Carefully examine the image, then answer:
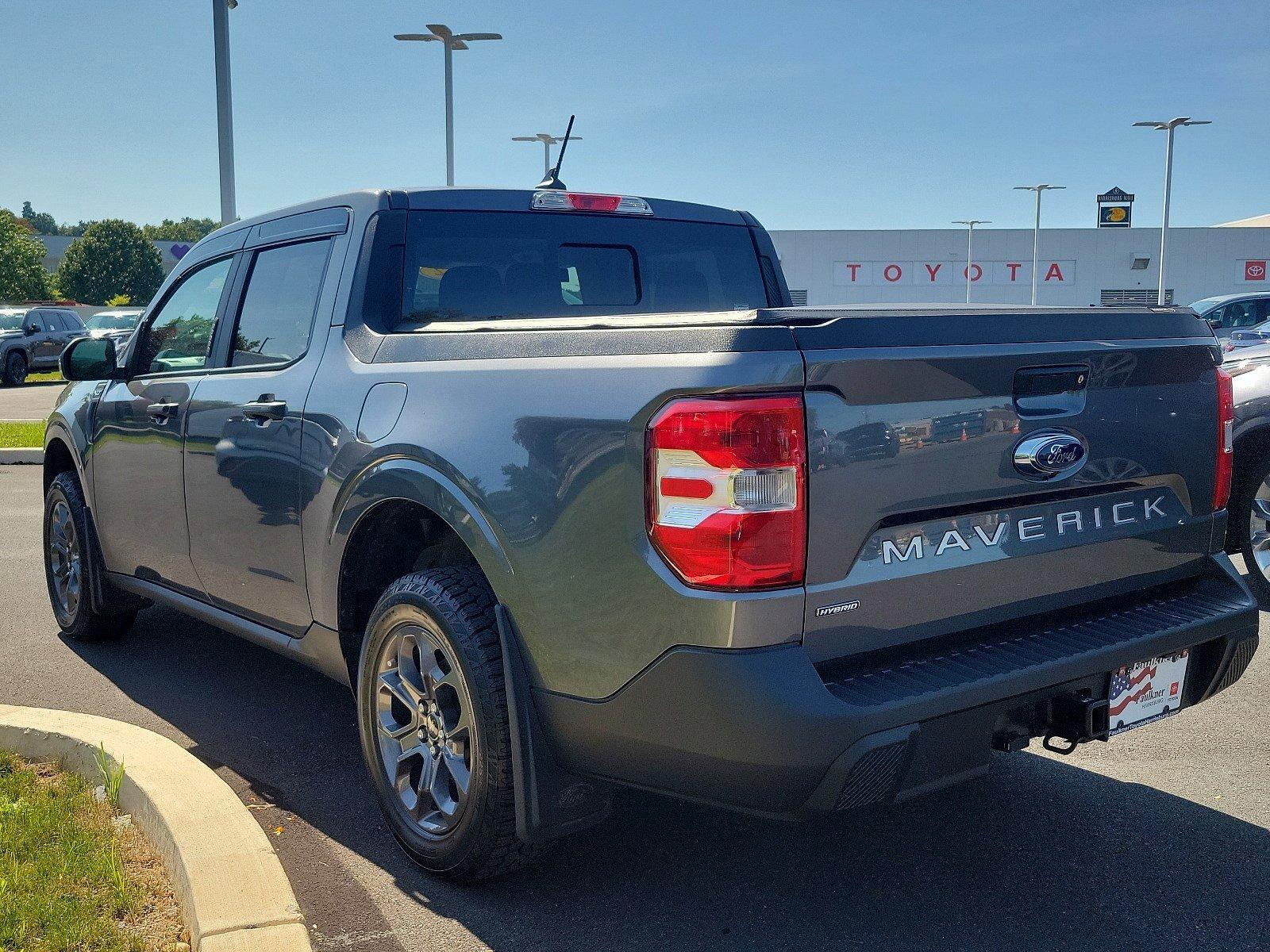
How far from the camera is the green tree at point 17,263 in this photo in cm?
8331

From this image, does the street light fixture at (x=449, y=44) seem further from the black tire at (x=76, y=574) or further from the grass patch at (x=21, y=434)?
the black tire at (x=76, y=574)

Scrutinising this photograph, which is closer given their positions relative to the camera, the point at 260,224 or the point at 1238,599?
the point at 1238,599

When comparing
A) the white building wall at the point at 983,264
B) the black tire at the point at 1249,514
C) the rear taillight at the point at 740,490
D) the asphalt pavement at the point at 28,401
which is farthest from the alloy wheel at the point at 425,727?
the white building wall at the point at 983,264

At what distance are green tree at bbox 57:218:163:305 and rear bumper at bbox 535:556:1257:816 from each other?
93.8 metres

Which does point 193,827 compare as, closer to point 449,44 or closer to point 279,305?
point 279,305

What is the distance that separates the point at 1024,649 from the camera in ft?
9.34

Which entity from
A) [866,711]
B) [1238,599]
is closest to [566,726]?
[866,711]

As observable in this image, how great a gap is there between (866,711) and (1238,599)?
4.59 feet

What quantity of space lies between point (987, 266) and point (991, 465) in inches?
2153

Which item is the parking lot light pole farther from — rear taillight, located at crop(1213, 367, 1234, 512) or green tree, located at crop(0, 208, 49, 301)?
green tree, located at crop(0, 208, 49, 301)

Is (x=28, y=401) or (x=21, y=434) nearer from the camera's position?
(x=21, y=434)

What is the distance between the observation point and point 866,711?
2.48 m

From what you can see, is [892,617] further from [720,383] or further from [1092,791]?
[1092,791]

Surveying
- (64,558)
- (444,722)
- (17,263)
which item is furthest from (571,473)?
(17,263)
